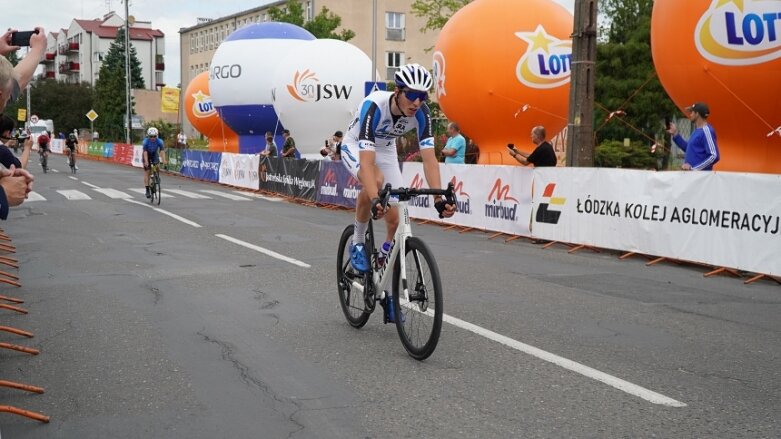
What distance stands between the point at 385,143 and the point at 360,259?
2.99 feet

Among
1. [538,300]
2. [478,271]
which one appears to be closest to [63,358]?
[538,300]

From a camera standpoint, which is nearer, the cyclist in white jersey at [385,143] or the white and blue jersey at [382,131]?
the cyclist in white jersey at [385,143]

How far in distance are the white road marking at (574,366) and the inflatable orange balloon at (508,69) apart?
13.7 metres

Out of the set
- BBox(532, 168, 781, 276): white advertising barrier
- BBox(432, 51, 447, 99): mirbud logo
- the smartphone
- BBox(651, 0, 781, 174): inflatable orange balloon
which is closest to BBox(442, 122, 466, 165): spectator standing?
BBox(432, 51, 447, 99): mirbud logo

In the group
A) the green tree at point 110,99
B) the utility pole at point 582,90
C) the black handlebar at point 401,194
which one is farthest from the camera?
the green tree at point 110,99

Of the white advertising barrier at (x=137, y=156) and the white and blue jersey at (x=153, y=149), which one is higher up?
the white and blue jersey at (x=153, y=149)

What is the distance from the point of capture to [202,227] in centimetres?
1561

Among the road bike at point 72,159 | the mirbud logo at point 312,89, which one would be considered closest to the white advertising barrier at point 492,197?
the mirbud logo at point 312,89

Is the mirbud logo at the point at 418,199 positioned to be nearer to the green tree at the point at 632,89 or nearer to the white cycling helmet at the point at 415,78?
the white cycling helmet at the point at 415,78

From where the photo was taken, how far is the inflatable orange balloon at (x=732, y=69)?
516 inches

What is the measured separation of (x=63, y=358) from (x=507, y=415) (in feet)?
10.4

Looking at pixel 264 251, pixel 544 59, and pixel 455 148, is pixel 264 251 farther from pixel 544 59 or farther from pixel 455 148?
pixel 544 59

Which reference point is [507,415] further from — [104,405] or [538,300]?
[538,300]

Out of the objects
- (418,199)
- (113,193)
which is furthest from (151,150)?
(418,199)
